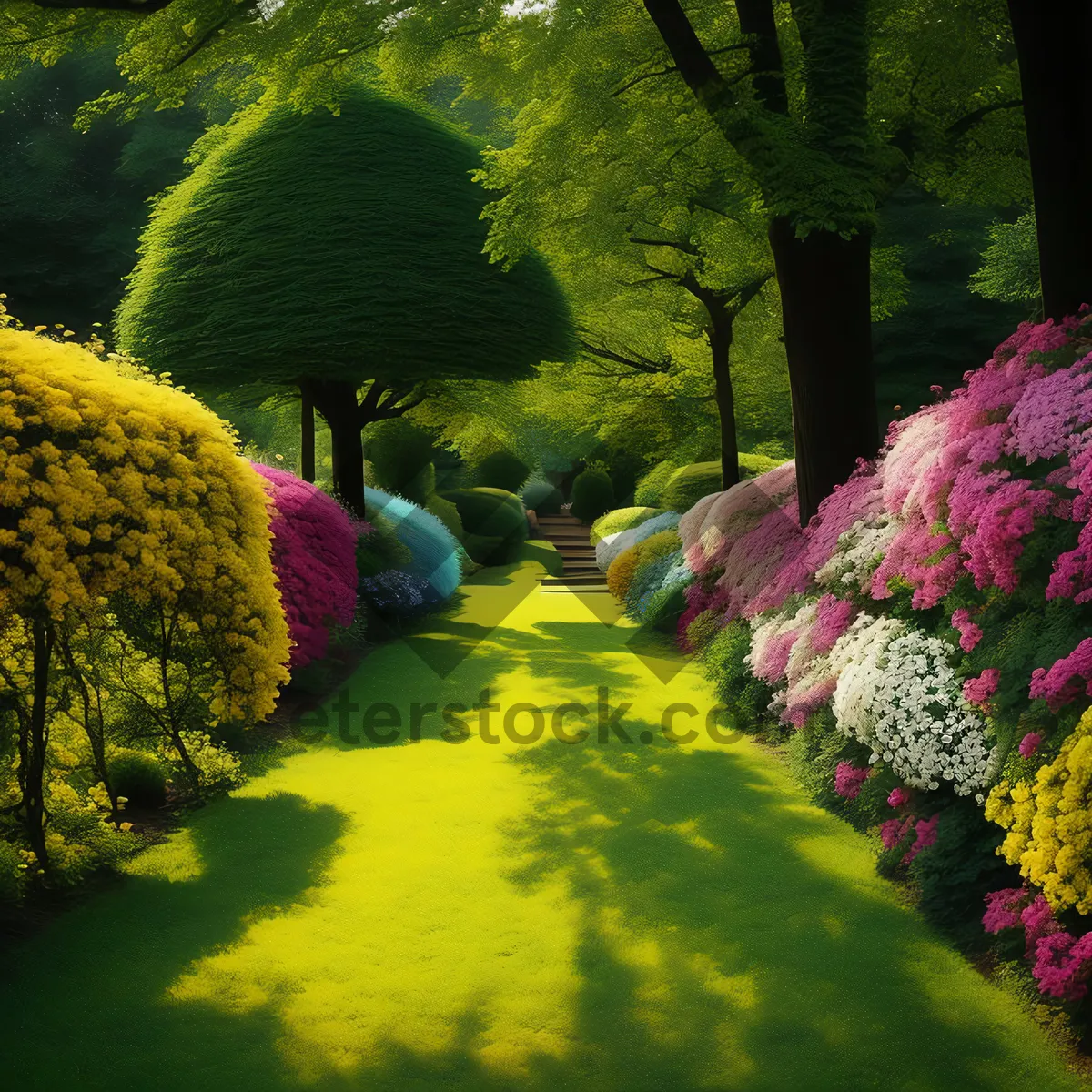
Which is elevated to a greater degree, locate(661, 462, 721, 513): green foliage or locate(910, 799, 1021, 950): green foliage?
locate(661, 462, 721, 513): green foliage

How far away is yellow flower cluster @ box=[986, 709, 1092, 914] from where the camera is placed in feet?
10.7

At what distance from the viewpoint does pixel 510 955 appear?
4184mm

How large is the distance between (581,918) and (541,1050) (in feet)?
3.47

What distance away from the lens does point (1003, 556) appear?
4285mm

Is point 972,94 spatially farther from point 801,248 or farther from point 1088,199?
point 1088,199

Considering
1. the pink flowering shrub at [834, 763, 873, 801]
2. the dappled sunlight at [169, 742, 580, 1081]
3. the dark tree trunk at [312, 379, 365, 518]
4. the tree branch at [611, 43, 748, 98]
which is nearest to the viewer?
the dappled sunlight at [169, 742, 580, 1081]

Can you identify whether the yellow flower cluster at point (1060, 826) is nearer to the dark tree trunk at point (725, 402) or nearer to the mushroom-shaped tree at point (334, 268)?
the mushroom-shaped tree at point (334, 268)

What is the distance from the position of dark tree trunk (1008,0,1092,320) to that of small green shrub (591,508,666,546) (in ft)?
38.5

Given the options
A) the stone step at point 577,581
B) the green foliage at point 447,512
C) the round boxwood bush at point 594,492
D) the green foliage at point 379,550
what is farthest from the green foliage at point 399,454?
the round boxwood bush at point 594,492

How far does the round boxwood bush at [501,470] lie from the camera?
25.6 m

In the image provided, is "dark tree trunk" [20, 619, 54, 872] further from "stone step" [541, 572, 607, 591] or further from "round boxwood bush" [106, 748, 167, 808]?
"stone step" [541, 572, 607, 591]

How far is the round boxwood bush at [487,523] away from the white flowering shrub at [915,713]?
15582mm

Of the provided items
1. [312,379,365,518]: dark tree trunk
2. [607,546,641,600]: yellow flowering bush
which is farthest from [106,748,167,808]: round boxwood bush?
[607,546,641,600]: yellow flowering bush

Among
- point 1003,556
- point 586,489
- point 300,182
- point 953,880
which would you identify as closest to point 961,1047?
point 953,880
